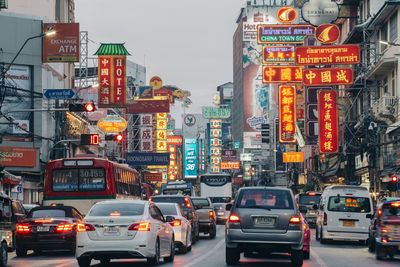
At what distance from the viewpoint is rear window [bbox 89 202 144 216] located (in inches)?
687

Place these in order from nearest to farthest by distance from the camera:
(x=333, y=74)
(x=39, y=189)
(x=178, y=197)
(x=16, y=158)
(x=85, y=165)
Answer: (x=178, y=197), (x=85, y=165), (x=16, y=158), (x=39, y=189), (x=333, y=74)

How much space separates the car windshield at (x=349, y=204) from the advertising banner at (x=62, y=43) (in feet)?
98.3

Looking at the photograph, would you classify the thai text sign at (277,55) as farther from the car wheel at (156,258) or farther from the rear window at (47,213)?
the car wheel at (156,258)

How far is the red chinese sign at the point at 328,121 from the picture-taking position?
2517 inches

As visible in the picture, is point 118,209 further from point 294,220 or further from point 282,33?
point 282,33

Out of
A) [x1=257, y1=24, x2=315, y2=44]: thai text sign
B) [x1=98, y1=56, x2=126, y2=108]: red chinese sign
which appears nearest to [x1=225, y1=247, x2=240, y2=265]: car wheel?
[x1=98, y1=56, x2=126, y2=108]: red chinese sign

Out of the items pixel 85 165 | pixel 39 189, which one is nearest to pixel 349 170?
pixel 39 189

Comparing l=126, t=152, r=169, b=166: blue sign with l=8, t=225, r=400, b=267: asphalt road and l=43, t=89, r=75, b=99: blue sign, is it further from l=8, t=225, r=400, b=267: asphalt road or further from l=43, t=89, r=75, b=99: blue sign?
l=8, t=225, r=400, b=267: asphalt road

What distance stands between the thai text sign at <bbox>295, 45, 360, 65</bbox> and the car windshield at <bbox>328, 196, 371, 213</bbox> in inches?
1325

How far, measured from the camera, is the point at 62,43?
5631cm

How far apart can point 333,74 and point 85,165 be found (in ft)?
116

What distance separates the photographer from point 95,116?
98.6 metres

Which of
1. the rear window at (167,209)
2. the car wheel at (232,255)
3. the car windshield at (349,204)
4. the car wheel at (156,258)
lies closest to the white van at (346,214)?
the car windshield at (349,204)

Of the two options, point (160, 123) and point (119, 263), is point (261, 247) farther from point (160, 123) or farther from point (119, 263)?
point (160, 123)
